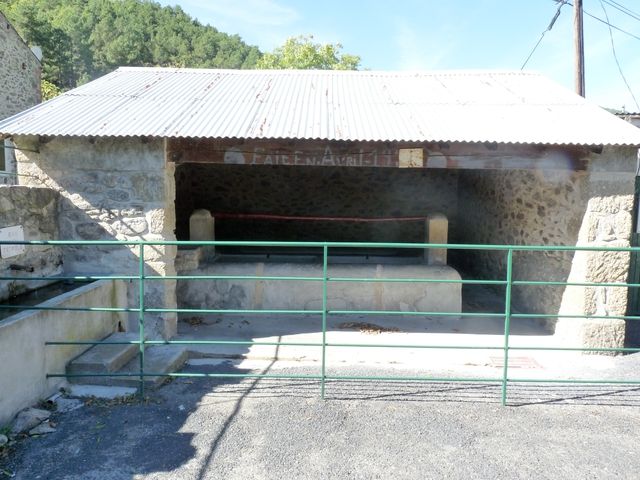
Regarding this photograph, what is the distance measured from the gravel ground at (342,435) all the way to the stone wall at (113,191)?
185 centimetres

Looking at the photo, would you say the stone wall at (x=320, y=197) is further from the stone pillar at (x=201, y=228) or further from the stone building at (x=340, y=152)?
the stone building at (x=340, y=152)

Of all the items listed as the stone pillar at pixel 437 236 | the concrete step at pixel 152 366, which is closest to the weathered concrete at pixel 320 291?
the stone pillar at pixel 437 236

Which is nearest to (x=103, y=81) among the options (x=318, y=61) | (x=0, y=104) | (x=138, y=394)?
(x=138, y=394)

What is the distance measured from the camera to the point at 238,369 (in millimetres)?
4727

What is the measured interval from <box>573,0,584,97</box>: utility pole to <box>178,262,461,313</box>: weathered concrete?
628 cm

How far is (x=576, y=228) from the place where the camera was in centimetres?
548

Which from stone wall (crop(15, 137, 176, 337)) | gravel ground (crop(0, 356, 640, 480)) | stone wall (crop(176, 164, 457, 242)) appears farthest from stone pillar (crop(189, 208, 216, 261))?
gravel ground (crop(0, 356, 640, 480))

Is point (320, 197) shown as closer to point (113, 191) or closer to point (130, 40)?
point (113, 191)

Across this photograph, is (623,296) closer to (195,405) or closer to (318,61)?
(195,405)

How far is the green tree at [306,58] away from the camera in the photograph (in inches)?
993

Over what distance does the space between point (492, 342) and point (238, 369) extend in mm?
3141

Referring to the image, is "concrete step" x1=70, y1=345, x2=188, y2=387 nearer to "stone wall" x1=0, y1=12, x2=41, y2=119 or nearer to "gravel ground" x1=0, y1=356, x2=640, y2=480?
"gravel ground" x1=0, y1=356, x2=640, y2=480

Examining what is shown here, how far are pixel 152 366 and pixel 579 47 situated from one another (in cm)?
1074

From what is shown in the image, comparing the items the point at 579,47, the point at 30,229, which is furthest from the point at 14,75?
the point at 579,47
